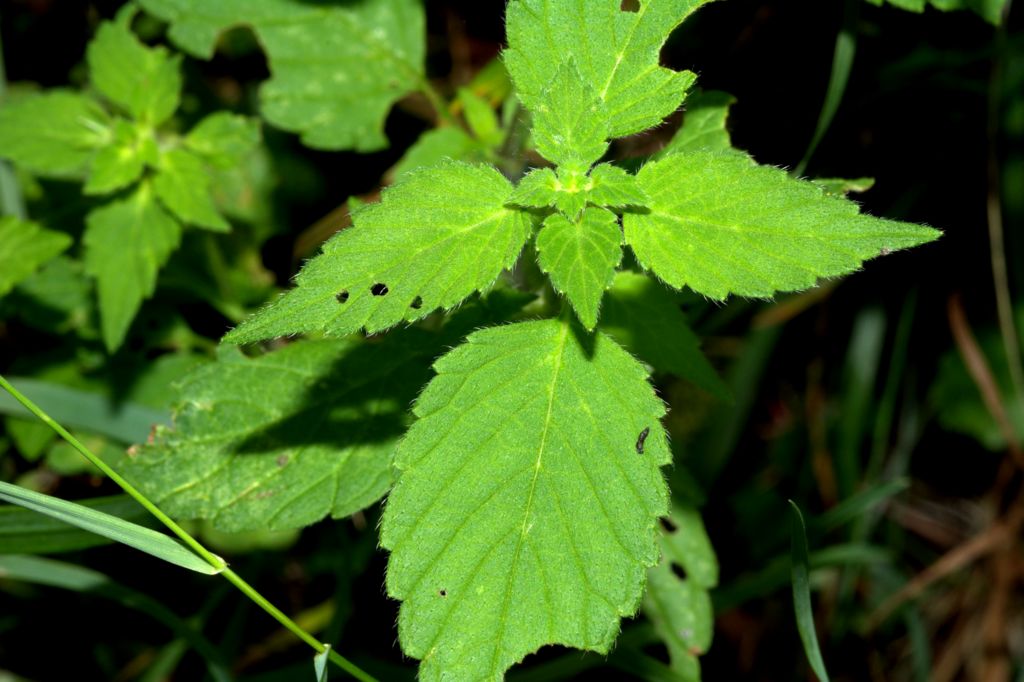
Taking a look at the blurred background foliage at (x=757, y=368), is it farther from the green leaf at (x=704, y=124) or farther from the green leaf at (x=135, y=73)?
the green leaf at (x=704, y=124)

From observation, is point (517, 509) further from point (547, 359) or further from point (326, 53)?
point (326, 53)

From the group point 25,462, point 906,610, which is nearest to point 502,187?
point 25,462

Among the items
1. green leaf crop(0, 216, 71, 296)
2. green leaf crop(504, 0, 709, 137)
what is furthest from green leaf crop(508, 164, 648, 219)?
green leaf crop(0, 216, 71, 296)

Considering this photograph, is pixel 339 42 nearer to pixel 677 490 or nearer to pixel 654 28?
pixel 654 28

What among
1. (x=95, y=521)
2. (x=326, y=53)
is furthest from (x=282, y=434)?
(x=326, y=53)

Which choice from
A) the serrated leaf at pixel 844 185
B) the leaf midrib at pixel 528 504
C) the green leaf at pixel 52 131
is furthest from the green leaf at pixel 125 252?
the serrated leaf at pixel 844 185
